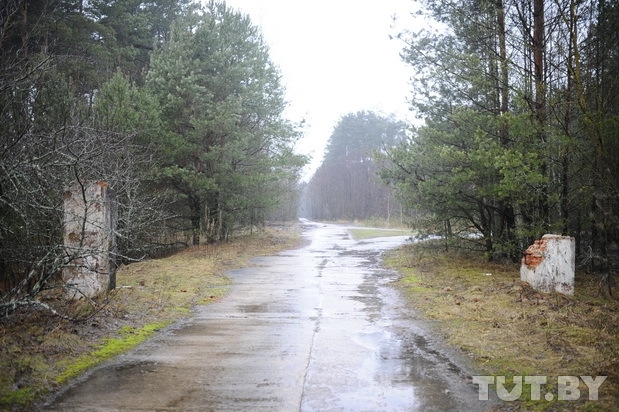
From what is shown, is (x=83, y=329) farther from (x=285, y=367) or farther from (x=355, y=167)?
(x=355, y=167)

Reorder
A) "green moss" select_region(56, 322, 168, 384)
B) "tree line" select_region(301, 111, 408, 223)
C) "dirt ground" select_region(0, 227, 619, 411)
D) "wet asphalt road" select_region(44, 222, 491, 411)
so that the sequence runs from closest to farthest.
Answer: "wet asphalt road" select_region(44, 222, 491, 411) < "dirt ground" select_region(0, 227, 619, 411) < "green moss" select_region(56, 322, 168, 384) < "tree line" select_region(301, 111, 408, 223)

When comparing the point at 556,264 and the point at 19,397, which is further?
the point at 556,264

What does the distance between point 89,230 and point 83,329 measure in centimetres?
208

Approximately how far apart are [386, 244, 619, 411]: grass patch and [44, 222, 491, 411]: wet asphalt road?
1.75 feet

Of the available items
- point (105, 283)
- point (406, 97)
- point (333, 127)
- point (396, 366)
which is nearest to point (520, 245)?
point (406, 97)

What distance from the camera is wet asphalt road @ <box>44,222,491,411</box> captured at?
4.50m

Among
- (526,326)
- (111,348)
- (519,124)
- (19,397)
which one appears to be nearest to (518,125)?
(519,124)

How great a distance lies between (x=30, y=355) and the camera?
17.7 feet

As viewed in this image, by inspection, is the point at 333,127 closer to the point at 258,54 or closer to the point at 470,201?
the point at 258,54

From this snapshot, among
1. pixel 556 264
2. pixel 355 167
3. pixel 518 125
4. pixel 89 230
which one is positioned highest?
pixel 355 167

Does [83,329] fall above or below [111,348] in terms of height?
above

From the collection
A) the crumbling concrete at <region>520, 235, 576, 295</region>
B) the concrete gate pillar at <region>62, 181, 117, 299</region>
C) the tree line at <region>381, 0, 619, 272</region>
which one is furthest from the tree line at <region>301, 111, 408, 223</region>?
the concrete gate pillar at <region>62, 181, 117, 299</region>

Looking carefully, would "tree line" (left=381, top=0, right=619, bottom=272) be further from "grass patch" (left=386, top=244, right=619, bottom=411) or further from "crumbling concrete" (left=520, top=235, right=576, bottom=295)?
"grass patch" (left=386, top=244, right=619, bottom=411)

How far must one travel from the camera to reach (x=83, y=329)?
673cm
